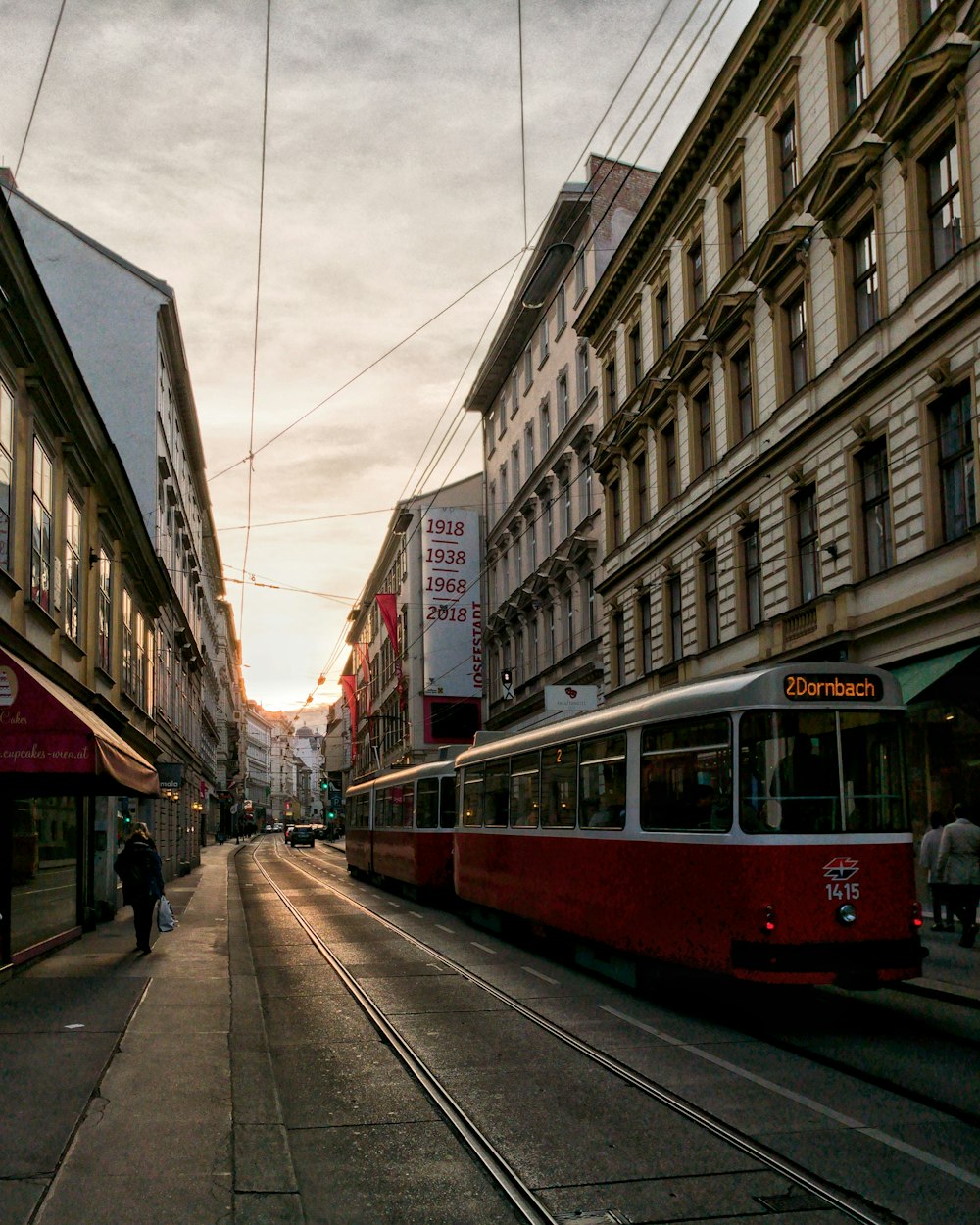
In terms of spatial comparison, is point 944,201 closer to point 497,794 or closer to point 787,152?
point 787,152

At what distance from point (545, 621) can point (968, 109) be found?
86.3ft

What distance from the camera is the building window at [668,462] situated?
29797mm

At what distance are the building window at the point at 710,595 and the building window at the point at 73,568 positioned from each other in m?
12.7

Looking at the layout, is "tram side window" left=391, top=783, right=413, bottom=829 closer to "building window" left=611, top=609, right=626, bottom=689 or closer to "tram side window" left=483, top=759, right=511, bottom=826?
"building window" left=611, top=609, right=626, bottom=689

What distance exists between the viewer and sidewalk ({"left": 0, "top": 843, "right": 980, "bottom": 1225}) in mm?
5711

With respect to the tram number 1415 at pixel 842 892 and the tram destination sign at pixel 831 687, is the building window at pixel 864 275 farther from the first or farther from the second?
the tram number 1415 at pixel 842 892

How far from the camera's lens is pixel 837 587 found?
20.7 metres

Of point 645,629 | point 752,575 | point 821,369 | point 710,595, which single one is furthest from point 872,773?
point 645,629

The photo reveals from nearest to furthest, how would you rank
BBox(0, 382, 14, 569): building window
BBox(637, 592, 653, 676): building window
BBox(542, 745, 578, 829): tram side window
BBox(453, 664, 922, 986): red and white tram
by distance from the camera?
BBox(453, 664, 922, 986): red and white tram, BBox(542, 745, 578, 829): tram side window, BBox(0, 382, 14, 569): building window, BBox(637, 592, 653, 676): building window

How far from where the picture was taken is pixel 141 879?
687 inches

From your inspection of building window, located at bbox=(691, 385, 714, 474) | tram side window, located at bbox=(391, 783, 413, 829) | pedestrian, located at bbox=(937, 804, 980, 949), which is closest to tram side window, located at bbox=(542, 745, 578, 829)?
pedestrian, located at bbox=(937, 804, 980, 949)

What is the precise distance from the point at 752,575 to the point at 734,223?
284 inches

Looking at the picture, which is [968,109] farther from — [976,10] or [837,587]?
[837,587]

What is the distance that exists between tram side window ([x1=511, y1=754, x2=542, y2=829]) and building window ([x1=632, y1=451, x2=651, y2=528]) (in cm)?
1532
